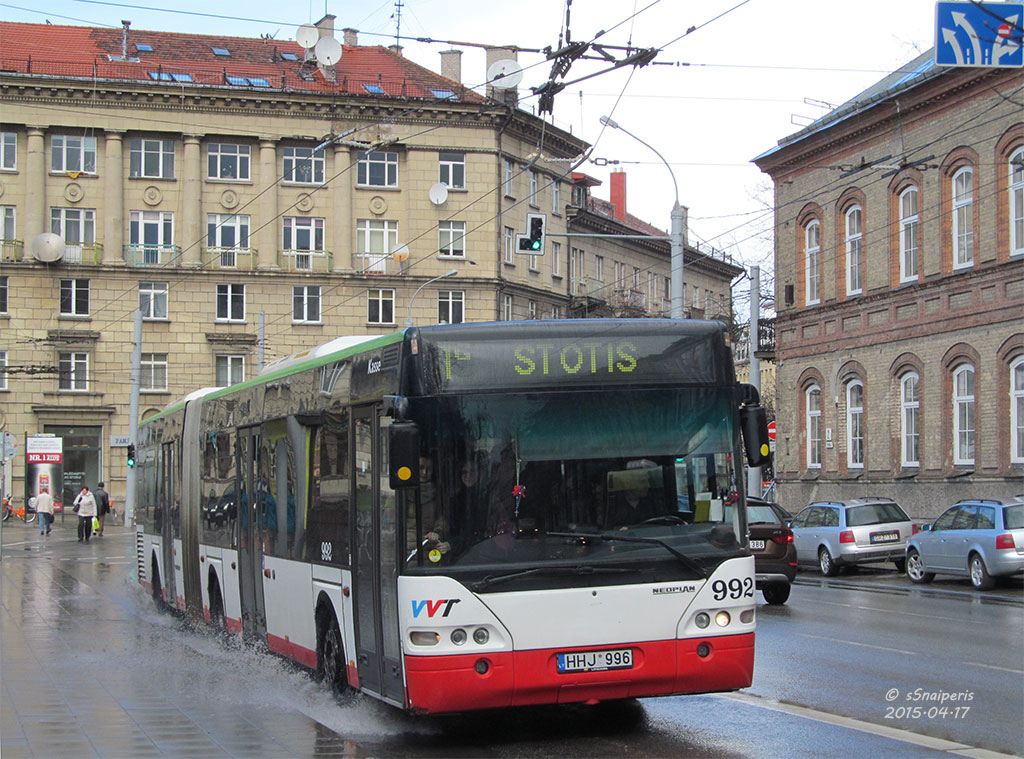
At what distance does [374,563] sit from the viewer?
9336 mm

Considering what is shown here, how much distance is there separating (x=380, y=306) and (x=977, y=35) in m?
48.3

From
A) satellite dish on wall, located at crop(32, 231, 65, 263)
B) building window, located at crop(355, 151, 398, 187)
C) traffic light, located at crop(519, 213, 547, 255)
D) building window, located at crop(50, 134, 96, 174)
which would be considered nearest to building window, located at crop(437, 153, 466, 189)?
building window, located at crop(355, 151, 398, 187)

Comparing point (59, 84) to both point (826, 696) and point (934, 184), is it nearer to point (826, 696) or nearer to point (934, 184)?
point (934, 184)

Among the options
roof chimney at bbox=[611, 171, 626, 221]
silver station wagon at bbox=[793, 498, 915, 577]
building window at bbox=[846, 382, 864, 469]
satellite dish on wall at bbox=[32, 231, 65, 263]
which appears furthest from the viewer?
roof chimney at bbox=[611, 171, 626, 221]

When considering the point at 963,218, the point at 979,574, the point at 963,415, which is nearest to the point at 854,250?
the point at 963,218

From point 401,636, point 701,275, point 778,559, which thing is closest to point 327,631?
point 401,636

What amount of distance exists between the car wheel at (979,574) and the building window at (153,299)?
1755 inches

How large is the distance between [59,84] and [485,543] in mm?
55044

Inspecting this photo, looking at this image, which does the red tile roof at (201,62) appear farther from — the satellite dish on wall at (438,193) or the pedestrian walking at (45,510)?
the pedestrian walking at (45,510)

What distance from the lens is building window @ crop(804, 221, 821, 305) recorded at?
39031 mm

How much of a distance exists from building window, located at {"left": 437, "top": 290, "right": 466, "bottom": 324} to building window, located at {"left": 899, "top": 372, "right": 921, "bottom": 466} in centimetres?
3068

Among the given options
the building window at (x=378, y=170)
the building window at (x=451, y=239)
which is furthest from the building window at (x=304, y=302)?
the building window at (x=451, y=239)

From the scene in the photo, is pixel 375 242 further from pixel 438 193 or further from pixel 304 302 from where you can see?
pixel 304 302

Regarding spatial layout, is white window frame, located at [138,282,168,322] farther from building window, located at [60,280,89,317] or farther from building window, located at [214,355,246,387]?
building window, located at [214,355,246,387]
